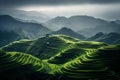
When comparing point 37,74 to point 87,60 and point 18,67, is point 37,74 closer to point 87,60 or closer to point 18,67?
point 18,67

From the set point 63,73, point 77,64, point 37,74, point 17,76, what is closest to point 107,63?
point 77,64

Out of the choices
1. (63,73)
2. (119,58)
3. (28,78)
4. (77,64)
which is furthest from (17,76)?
(119,58)

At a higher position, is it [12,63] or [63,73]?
[12,63]

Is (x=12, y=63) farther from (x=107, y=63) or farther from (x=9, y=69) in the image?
(x=107, y=63)

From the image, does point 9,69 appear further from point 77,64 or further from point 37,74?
point 77,64

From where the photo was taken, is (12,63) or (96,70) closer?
(96,70)

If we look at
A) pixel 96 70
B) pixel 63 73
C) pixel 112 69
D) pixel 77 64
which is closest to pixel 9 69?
pixel 63 73

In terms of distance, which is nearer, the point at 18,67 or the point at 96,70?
the point at 96,70

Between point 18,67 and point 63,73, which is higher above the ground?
point 18,67
